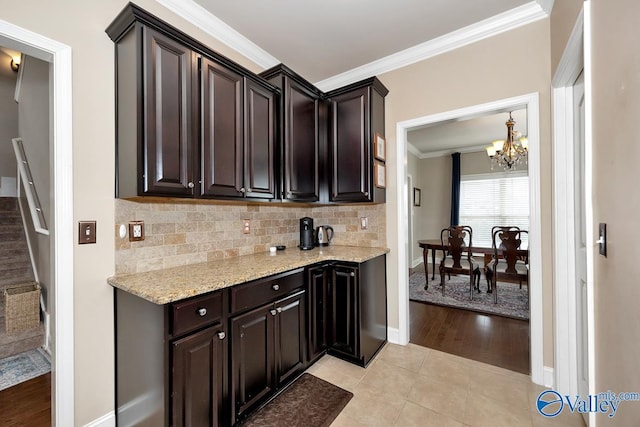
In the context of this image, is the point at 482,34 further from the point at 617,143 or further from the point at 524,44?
the point at 617,143

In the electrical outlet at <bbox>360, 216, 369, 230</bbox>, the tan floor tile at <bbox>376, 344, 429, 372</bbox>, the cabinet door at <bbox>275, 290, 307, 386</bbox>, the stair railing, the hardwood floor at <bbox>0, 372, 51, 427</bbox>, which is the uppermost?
the stair railing

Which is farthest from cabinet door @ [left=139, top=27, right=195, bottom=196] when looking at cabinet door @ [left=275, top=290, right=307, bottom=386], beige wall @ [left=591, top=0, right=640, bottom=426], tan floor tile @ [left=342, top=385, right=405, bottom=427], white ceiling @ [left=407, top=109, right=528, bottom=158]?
white ceiling @ [left=407, top=109, right=528, bottom=158]

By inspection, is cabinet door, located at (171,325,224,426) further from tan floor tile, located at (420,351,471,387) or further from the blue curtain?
the blue curtain

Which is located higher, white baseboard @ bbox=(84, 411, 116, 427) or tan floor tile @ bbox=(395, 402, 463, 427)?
white baseboard @ bbox=(84, 411, 116, 427)

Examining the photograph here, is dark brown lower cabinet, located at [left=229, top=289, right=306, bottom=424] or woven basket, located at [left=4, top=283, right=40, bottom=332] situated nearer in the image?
dark brown lower cabinet, located at [left=229, top=289, right=306, bottom=424]

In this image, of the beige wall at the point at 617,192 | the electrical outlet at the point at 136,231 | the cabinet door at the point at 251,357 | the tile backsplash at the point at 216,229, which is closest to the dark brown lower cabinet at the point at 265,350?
the cabinet door at the point at 251,357

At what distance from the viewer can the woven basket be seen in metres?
2.29

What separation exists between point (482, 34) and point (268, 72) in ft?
5.88

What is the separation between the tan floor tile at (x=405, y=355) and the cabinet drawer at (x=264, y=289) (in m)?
1.10

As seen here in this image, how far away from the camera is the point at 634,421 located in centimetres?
76

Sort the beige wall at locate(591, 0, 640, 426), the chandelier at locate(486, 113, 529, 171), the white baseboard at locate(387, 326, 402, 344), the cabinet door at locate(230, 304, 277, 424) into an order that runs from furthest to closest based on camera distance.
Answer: the chandelier at locate(486, 113, 529, 171)
the white baseboard at locate(387, 326, 402, 344)
the cabinet door at locate(230, 304, 277, 424)
the beige wall at locate(591, 0, 640, 426)

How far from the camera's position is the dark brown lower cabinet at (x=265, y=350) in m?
1.48

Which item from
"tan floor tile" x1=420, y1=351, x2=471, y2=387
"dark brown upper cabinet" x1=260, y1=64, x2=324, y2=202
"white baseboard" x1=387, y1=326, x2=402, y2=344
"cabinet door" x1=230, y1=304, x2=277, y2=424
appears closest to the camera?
"cabinet door" x1=230, y1=304, x2=277, y2=424

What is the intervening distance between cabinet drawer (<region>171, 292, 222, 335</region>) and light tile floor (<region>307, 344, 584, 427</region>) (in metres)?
1.02
